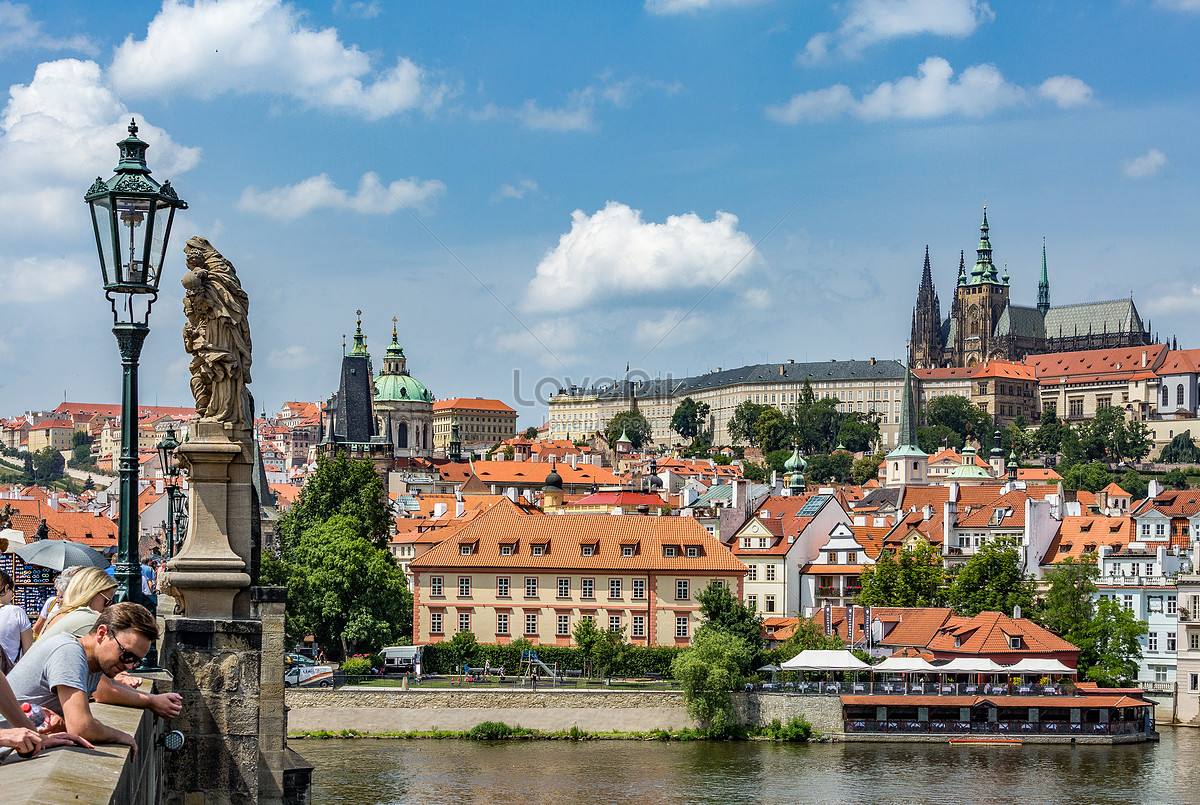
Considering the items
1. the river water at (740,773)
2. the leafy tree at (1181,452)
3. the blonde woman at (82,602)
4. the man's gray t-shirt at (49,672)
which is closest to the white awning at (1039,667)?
the river water at (740,773)

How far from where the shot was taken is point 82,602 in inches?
307

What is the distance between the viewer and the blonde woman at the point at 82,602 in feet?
24.4

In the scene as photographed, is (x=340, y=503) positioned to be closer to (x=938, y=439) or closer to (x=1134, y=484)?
(x=1134, y=484)

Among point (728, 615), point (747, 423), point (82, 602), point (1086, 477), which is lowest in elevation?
point (728, 615)

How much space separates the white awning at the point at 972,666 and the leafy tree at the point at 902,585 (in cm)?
939

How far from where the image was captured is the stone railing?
4.78 m

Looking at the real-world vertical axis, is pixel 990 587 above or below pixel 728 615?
above

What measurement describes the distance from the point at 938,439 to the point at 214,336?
17604cm

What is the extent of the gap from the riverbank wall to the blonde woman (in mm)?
38193

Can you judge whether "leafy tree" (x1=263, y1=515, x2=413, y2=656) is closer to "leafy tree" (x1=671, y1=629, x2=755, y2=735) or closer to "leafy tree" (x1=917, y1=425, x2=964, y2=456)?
"leafy tree" (x1=671, y1=629, x2=755, y2=735)

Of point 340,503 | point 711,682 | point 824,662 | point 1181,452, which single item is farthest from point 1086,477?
point 711,682

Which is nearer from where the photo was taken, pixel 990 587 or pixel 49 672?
pixel 49 672

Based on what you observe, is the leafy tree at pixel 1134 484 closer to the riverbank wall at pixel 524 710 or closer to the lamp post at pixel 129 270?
the riverbank wall at pixel 524 710

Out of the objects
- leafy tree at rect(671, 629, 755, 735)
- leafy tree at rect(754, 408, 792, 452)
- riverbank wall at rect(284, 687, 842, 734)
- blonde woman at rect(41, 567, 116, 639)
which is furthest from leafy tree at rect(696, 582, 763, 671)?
leafy tree at rect(754, 408, 792, 452)
